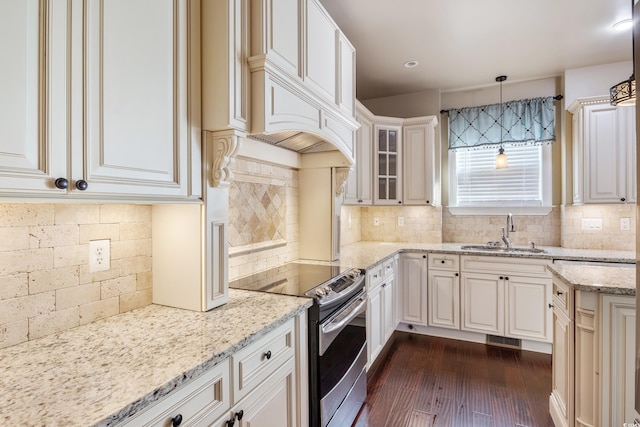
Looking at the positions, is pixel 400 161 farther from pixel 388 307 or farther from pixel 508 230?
pixel 388 307

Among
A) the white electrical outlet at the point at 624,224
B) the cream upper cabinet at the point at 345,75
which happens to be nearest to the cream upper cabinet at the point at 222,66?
the cream upper cabinet at the point at 345,75

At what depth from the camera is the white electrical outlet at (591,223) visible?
3.22 metres

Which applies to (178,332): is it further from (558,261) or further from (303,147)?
(558,261)

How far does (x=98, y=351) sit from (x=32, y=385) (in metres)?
0.20

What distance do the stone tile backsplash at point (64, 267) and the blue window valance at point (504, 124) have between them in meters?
3.54

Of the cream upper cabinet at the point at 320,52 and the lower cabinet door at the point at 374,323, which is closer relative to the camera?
the cream upper cabinet at the point at 320,52

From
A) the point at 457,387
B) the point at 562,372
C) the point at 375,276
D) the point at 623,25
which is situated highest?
the point at 623,25

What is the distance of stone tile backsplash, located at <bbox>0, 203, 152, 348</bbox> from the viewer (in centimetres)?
103

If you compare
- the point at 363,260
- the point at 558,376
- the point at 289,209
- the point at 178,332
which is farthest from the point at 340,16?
the point at 558,376

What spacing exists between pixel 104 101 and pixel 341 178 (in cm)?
174

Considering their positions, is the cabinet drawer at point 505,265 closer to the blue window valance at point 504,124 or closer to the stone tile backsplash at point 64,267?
the blue window valance at point 504,124

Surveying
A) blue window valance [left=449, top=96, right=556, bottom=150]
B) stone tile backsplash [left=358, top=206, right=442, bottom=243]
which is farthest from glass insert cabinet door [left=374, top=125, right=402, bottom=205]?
blue window valance [left=449, top=96, right=556, bottom=150]

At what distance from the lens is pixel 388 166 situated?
366 cm

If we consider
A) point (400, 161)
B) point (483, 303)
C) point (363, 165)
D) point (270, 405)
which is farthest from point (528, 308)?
point (270, 405)
